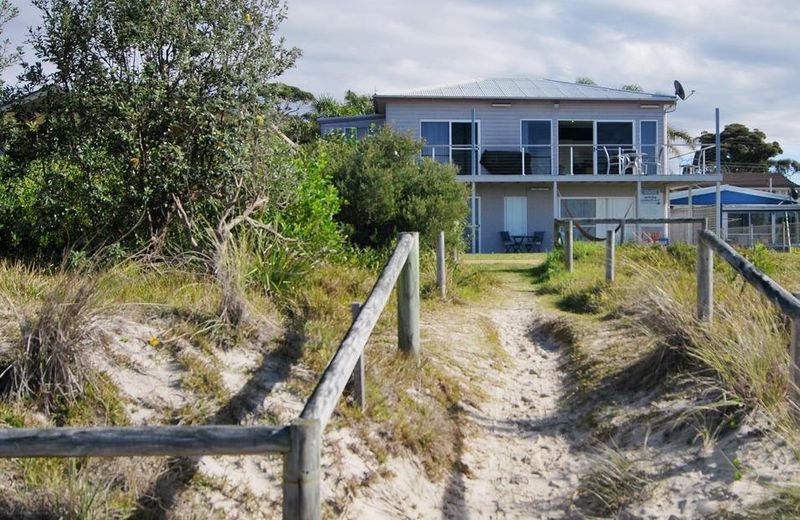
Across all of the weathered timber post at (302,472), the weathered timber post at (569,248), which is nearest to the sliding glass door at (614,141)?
the weathered timber post at (569,248)

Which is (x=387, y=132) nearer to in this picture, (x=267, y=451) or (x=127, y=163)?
(x=127, y=163)

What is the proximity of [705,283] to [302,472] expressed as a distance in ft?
14.8

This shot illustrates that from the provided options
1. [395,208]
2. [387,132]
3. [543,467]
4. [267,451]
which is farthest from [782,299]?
[387,132]

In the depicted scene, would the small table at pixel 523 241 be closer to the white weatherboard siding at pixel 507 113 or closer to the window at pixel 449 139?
the window at pixel 449 139

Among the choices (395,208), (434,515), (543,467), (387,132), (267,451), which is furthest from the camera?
(387,132)

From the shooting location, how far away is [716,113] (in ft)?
90.0

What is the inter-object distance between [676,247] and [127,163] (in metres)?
10.3

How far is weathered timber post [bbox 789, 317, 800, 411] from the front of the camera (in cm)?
490

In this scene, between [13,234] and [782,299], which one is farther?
[13,234]

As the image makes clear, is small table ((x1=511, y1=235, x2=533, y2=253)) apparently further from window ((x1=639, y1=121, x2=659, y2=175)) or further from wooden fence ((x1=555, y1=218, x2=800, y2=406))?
wooden fence ((x1=555, y1=218, x2=800, y2=406))

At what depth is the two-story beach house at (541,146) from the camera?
28.1 meters

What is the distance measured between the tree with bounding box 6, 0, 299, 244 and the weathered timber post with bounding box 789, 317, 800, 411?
5.00m

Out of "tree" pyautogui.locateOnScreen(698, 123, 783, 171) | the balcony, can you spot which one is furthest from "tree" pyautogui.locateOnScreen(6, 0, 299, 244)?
"tree" pyautogui.locateOnScreen(698, 123, 783, 171)

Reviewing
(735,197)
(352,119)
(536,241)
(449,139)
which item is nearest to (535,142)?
(449,139)
